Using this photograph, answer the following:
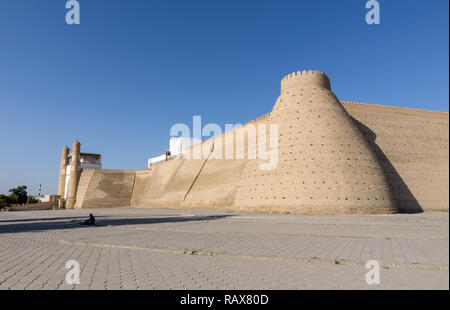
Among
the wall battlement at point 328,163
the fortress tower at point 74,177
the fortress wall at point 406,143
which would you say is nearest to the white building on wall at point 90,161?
the fortress tower at point 74,177

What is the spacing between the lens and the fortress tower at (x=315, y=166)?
20.8 metres

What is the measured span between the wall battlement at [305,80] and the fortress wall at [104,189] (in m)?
31.3

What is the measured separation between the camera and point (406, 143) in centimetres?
2942

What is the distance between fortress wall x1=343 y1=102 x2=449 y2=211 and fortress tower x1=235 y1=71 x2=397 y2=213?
4.86 meters

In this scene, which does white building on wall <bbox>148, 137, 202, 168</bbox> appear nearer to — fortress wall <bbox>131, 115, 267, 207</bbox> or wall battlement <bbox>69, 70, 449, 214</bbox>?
fortress wall <bbox>131, 115, 267, 207</bbox>

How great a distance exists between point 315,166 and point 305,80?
30.3ft

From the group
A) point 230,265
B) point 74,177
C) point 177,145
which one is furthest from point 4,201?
point 230,265

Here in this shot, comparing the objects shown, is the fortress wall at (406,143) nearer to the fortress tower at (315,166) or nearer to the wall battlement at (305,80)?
the wall battlement at (305,80)

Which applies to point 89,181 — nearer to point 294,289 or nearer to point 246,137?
point 246,137

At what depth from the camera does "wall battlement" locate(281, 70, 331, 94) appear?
2684cm

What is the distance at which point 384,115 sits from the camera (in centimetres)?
3078

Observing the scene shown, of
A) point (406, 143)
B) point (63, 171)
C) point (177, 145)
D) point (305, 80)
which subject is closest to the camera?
point (305, 80)
